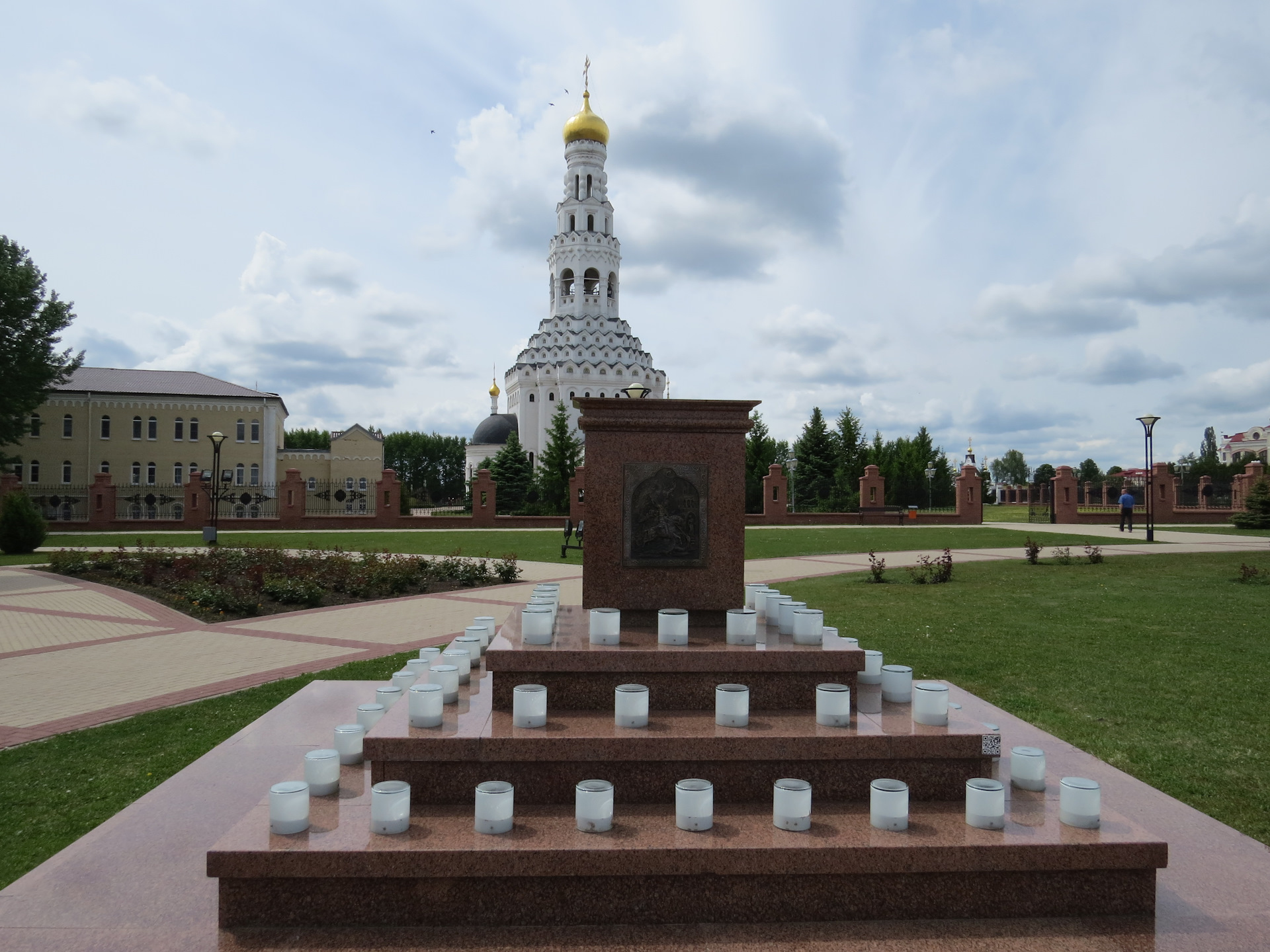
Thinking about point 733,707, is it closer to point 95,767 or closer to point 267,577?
point 95,767

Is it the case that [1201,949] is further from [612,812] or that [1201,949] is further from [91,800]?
[91,800]

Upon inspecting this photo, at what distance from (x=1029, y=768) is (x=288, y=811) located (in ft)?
12.2

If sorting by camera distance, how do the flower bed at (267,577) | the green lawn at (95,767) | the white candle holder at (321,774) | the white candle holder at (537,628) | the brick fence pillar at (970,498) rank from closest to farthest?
the white candle holder at (321,774) < the green lawn at (95,767) < the white candle holder at (537,628) < the flower bed at (267,577) < the brick fence pillar at (970,498)

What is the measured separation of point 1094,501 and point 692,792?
5894 cm

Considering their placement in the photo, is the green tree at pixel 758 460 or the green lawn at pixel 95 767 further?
the green tree at pixel 758 460

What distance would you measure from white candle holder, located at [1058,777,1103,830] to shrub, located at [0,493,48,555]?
29358 millimetres

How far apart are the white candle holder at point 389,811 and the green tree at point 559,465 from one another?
41.1 meters

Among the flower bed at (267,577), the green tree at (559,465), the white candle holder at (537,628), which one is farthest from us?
the green tree at (559,465)

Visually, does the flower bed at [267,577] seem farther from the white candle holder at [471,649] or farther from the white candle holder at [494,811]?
the white candle holder at [494,811]

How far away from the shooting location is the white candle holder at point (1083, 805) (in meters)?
3.60

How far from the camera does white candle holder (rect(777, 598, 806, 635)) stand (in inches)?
207

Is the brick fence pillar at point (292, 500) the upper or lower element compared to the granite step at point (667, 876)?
upper

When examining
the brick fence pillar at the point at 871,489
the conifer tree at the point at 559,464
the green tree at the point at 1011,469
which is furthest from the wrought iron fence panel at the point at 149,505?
the green tree at the point at 1011,469

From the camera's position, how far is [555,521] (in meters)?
38.9
